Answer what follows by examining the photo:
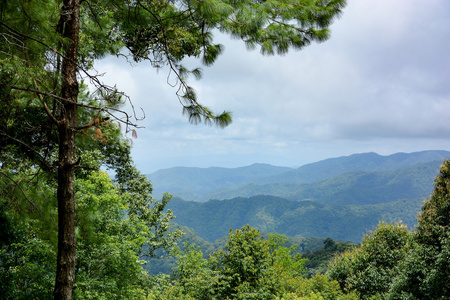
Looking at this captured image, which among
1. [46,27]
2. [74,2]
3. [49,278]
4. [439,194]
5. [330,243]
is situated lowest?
[330,243]

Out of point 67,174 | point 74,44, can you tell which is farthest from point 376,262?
point 74,44

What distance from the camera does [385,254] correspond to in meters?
13.0

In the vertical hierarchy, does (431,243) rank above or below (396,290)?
above

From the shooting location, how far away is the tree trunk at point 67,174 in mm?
3169

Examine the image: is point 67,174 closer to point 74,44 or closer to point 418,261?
point 74,44

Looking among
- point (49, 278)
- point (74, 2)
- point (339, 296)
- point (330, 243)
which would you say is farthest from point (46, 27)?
point (330, 243)

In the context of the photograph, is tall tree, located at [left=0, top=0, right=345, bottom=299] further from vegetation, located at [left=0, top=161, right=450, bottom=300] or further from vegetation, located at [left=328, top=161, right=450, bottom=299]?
vegetation, located at [left=328, top=161, right=450, bottom=299]

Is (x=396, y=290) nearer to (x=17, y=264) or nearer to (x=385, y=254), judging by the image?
(x=385, y=254)

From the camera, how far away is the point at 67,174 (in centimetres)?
327

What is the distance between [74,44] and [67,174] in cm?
149

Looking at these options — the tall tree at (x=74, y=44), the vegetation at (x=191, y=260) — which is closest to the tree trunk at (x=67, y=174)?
the tall tree at (x=74, y=44)

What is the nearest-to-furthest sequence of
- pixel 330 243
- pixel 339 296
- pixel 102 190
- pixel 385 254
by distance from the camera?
pixel 102 190, pixel 339 296, pixel 385 254, pixel 330 243

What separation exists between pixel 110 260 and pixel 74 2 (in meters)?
6.18

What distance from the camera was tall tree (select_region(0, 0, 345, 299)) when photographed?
123 inches
